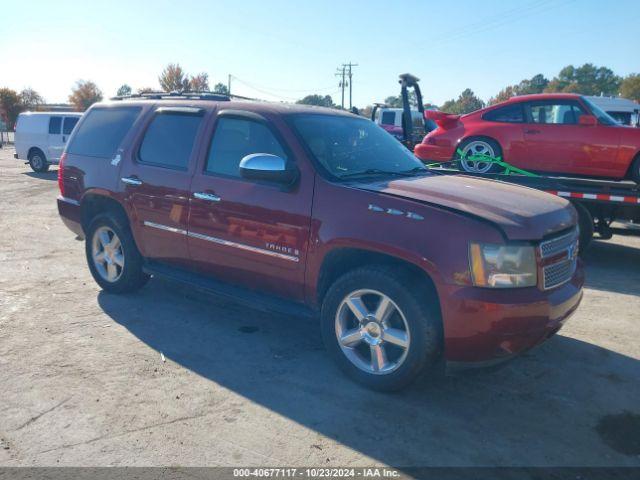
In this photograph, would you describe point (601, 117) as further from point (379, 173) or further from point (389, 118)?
point (389, 118)

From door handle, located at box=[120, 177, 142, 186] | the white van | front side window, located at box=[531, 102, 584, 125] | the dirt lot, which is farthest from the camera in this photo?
the white van

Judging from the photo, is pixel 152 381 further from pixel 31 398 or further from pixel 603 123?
pixel 603 123

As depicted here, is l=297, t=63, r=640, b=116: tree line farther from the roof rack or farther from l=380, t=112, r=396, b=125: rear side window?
the roof rack

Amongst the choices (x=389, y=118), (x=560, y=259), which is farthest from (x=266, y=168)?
(x=389, y=118)

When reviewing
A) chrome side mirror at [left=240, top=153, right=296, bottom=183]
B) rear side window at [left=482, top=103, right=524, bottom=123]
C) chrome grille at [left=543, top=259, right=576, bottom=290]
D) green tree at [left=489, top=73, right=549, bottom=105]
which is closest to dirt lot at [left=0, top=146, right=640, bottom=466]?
chrome grille at [left=543, top=259, right=576, bottom=290]

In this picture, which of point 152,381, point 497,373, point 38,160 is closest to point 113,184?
point 152,381

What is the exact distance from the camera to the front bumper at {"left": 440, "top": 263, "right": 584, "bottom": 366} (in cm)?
316

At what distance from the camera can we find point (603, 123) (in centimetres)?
737

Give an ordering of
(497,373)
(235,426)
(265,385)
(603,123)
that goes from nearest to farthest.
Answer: (235,426)
(265,385)
(497,373)
(603,123)

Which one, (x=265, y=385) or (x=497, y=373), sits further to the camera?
(x=497, y=373)

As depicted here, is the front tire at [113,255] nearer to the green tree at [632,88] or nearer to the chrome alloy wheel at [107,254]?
the chrome alloy wheel at [107,254]

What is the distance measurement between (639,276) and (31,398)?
6.78m

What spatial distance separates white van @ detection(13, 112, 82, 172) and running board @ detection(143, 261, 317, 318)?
15777 millimetres

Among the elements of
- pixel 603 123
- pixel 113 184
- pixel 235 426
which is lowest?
pixel 235 426
